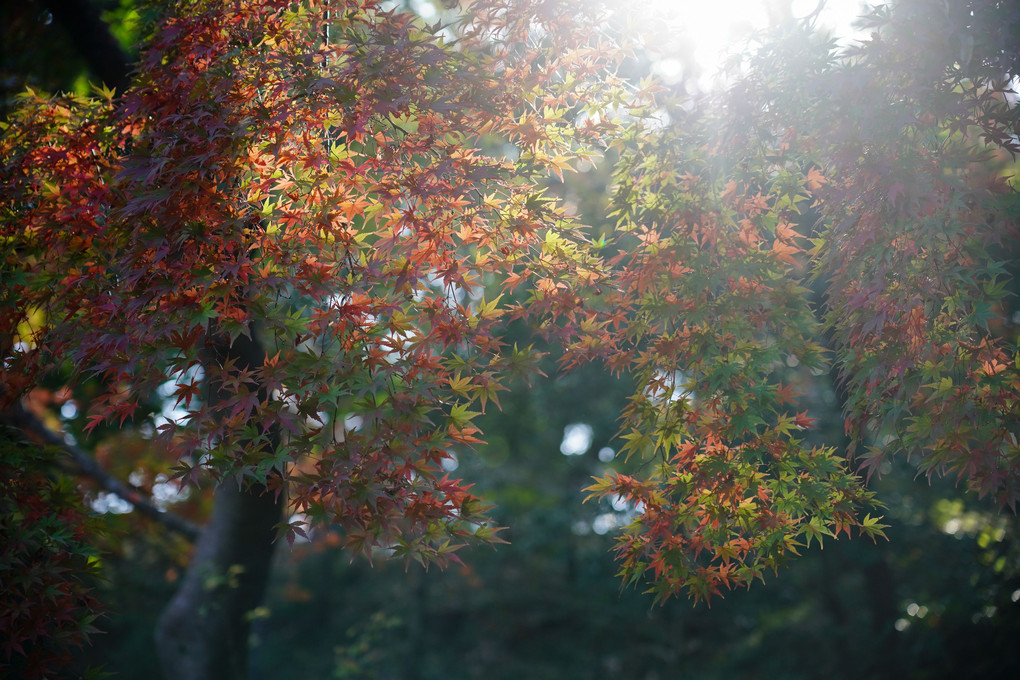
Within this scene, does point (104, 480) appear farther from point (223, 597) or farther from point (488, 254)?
point (488, 254)

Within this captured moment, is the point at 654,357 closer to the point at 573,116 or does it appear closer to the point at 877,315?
the point at 877,315

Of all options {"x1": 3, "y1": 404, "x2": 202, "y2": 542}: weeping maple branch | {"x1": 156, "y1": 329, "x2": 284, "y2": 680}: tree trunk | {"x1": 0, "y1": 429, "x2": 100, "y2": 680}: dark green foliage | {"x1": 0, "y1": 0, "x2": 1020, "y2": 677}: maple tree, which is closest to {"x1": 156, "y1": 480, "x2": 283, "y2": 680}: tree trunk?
{"x1": 156, "y1": 329, "x2": 284, "y2": 680}: tree trunk

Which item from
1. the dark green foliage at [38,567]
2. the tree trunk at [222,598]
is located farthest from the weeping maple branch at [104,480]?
the dark green foliage at [38,567]

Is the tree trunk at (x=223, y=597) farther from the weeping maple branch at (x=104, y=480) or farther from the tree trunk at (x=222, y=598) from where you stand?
the weeping maple branch at (x=104, y=480)

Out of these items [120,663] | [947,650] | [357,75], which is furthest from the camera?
[120,663]

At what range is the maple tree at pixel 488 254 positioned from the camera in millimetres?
2490

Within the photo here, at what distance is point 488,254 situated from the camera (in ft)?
9.37

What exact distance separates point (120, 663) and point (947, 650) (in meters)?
10.1

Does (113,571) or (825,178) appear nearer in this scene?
(825,178)

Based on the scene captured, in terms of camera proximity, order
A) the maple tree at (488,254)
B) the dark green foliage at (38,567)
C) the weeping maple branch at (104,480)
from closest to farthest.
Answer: the maple tree at (488,254), the dark green foliage at (38,567), the weeping maple branch at (104,480)

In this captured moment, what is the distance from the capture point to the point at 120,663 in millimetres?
9117

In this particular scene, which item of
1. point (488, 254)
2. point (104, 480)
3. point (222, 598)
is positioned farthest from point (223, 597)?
point (488, 254)

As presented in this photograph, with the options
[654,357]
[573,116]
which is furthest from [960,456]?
[573,116]

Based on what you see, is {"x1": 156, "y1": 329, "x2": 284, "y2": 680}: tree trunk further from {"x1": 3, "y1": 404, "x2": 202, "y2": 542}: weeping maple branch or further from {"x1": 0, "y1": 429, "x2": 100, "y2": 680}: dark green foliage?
{"x1": 0, "y1": 429, "x2": 100, "y2": 680}: dark green foliage
